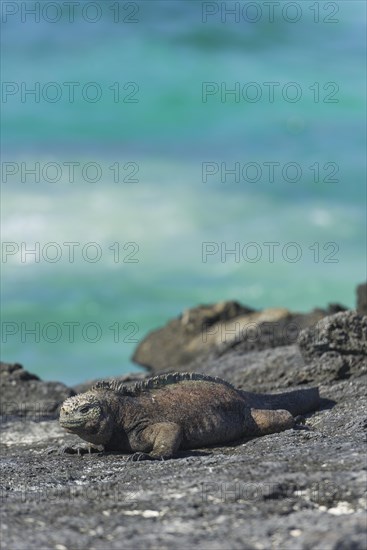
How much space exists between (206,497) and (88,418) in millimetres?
3620

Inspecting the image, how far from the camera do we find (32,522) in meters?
7.77

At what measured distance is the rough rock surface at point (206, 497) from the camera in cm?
732

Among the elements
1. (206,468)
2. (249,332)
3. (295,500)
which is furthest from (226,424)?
(249,332)

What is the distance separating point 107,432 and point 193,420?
854 mm

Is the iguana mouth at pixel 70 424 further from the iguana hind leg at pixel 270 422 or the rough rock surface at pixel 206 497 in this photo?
the iguana hind leg at pixel 270 422

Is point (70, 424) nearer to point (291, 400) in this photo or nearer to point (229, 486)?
point (291, 400)

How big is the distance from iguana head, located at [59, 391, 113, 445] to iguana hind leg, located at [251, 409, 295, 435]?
4.97 feet

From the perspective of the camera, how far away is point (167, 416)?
11.8m

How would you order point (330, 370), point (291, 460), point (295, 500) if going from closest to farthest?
point (295, 500) < point (291, 460) < point (330, 370)

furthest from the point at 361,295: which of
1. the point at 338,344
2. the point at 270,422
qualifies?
Answer: the point at 270,422

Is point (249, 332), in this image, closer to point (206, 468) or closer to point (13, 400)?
point (13, 400)

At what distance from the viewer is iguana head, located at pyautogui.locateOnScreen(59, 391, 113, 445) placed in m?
11.6

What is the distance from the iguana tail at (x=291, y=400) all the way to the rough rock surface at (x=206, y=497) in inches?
33.6

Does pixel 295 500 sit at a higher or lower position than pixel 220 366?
lower
